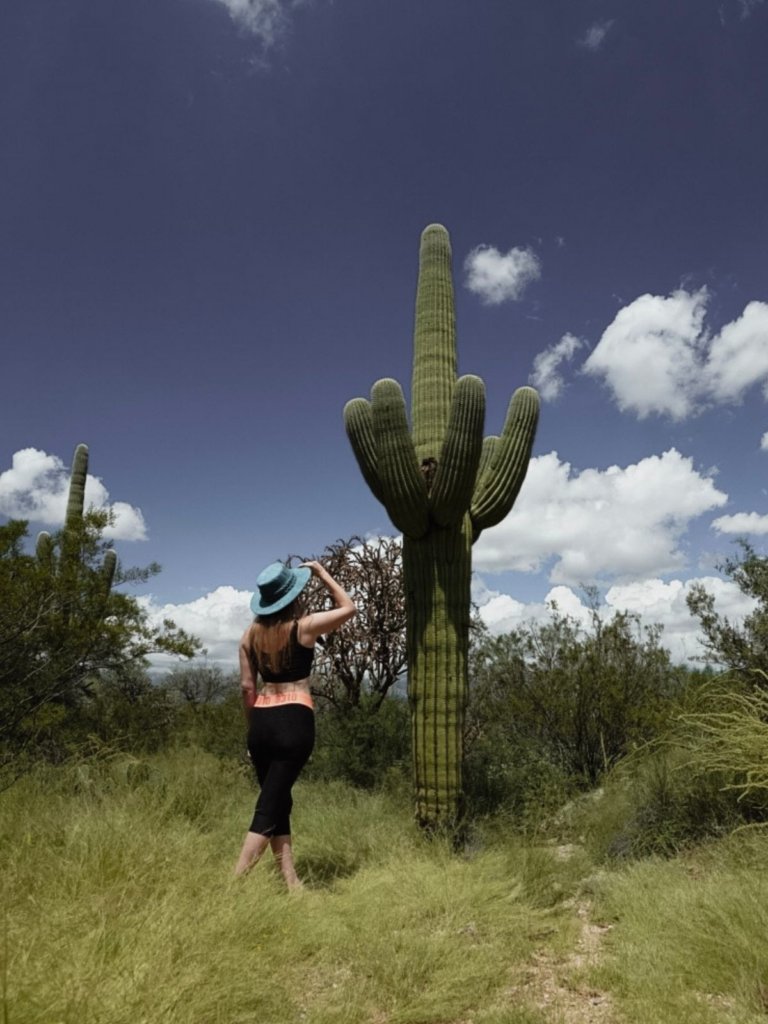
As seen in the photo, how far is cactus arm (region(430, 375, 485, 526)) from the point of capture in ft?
18.7

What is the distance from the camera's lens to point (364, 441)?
6133 millimetres

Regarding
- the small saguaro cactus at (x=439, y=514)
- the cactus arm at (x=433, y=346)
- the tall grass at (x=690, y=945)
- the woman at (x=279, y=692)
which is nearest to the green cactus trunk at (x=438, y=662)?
the small saguaro cactus at (x=439, y=514)

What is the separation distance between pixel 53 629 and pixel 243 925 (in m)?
4.95

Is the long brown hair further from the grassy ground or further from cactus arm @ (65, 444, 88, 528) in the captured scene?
cactus arm @ (65, 444, 88, 528)

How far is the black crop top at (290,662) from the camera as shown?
3.96 m

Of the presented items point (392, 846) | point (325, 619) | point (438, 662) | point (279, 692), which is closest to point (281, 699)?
point (279, 692)

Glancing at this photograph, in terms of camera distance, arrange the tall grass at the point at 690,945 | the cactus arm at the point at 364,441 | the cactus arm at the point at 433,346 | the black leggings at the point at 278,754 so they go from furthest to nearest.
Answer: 1. the cactus arm at the point at 433,346
2. the cactus arm at the point at 364,441
3. the black leggings at the point at 278,754
4. the tall grass at the point at 690,945

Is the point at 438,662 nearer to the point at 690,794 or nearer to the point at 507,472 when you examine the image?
the point at 507,472

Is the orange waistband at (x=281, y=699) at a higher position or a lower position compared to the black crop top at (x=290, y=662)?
lower

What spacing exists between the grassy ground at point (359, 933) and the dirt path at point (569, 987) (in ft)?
0.03

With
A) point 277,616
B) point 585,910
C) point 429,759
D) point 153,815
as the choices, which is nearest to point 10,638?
point 153,815

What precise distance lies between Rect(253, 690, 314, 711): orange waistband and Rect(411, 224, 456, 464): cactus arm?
2978mm

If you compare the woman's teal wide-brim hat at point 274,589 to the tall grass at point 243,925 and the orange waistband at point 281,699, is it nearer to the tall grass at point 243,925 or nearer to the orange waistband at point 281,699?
the orange waistband at point 281,699

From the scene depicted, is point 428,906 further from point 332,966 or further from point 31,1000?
point 31,1000
